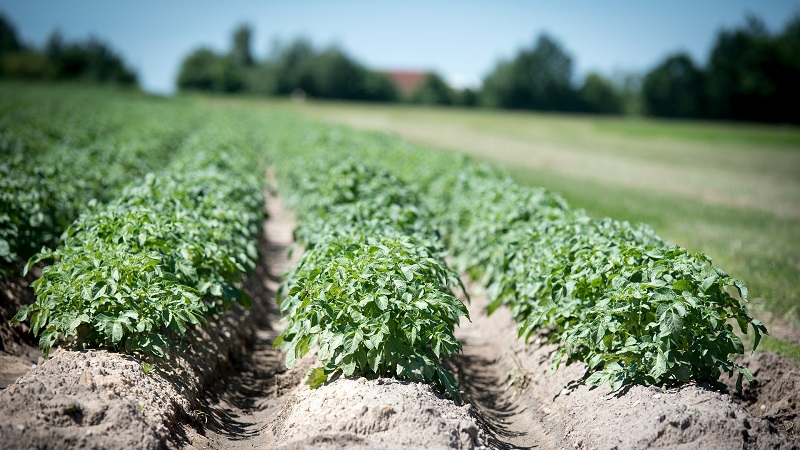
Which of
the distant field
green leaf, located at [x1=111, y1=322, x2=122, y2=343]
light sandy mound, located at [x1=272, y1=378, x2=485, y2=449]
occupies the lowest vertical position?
the distant field

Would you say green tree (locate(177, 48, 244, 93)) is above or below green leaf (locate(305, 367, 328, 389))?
above

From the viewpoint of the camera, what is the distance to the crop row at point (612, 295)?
4.70 metres

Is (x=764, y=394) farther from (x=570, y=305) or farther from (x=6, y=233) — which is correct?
(x=6, y=233)

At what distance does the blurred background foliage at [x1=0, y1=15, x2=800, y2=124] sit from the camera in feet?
229

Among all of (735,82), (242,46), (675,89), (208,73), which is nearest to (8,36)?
(242,46)

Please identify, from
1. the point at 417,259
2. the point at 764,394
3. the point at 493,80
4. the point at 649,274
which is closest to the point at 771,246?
the point at 764,394

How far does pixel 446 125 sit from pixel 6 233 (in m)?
47.0

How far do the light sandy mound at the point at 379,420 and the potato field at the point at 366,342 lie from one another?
1 centimetres

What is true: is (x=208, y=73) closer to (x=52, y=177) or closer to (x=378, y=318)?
(x=52, y=177)

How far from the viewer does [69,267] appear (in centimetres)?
515

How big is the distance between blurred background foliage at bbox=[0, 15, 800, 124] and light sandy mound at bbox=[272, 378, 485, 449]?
73742mm

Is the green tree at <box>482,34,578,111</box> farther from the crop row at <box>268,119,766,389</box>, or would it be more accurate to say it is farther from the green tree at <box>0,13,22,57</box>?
the green tree at <box>0,13,22,57</box>

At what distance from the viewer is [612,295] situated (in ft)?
16.4

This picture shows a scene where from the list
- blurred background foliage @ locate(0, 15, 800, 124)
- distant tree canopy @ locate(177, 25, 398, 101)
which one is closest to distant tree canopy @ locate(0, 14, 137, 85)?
blurred background foliage @ locate(0, 15, 800, 124)
